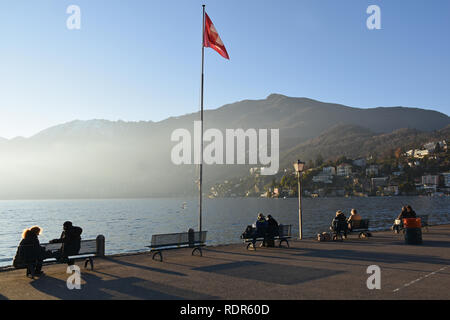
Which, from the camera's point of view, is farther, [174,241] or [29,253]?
[174,241]

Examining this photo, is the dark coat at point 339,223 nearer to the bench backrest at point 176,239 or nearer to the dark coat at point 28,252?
the bench backrest at point 176,239

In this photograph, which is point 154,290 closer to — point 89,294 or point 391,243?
point 89,294

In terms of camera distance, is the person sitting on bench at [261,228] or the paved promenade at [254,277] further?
the person sitting on bench at [261,228]

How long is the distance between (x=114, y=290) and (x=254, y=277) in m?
3.68

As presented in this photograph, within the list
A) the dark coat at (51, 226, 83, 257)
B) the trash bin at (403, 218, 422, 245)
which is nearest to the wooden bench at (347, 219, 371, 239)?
the trash bin at (403, 218, 422, 245)

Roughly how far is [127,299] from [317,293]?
4.15 m

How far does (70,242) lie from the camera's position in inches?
477

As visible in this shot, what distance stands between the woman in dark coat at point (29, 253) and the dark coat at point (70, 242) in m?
0.65

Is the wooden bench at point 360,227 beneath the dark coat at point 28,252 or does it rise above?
beneath

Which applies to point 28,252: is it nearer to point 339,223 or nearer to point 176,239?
point 176,239

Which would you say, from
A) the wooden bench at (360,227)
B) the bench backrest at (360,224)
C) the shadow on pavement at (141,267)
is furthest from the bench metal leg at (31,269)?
the bench backrest at (360,224)

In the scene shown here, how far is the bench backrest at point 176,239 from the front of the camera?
46.3 feet

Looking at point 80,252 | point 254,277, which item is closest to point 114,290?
point 254,277
